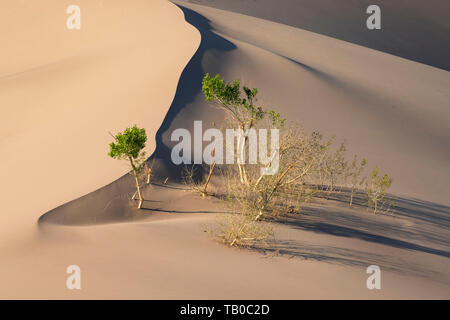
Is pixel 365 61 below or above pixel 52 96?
above

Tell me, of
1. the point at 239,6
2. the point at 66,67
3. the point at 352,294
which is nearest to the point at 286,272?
the point at 352,294

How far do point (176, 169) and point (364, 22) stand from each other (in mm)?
33288

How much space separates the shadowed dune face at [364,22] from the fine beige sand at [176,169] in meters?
13.8

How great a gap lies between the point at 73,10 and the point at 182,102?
16.6 meters

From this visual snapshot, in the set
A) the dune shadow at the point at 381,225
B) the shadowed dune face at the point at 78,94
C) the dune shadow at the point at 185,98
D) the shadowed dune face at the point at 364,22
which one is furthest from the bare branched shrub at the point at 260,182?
the shadowed dune face at the point at 364,22

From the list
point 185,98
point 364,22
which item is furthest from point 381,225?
point 364,22

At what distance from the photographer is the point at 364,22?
39156 millimetres

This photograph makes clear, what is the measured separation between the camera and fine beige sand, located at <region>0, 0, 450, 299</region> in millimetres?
6020

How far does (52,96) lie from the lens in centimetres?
1538

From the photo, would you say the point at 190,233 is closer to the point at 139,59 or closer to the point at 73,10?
the point at 139,59

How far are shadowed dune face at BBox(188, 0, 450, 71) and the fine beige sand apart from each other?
1380cm

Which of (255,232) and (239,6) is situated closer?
(255,232)

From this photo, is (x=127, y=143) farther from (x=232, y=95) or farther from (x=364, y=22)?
(x=364, y=22)
